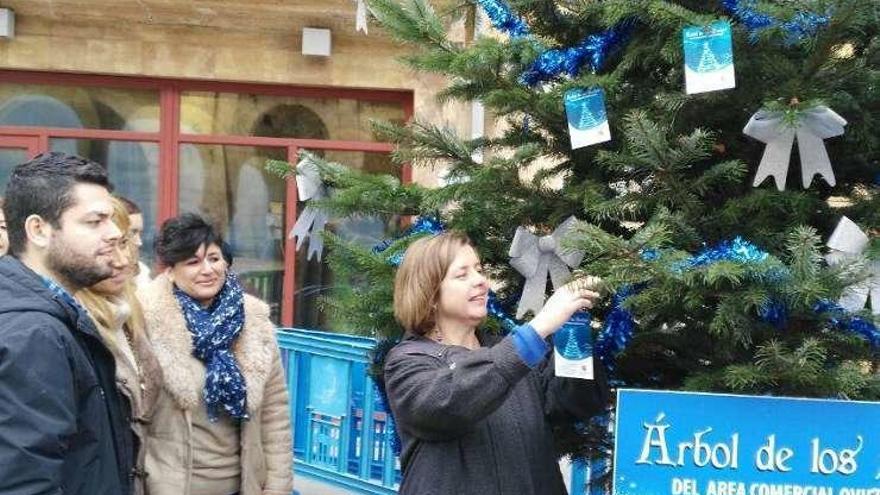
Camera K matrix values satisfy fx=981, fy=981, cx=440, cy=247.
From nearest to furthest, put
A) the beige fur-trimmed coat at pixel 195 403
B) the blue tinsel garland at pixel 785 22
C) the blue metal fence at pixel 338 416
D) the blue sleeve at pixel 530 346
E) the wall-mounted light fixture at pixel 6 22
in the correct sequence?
the blue tinsel garland at pixel 785 22 < the blue sleeve at pixel 530 346 < the beige fur-trimmed coat at pixel 195 403 < the blue metal fence at pixel 338 416 < the wall-mounted light fixture at pixel 6 22

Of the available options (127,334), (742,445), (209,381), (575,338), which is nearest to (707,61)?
(575,338)

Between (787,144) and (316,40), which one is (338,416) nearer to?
(316,40)

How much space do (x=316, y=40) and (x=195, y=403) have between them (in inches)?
192

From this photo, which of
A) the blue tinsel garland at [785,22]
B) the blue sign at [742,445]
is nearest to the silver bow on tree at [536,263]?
the blue sign at [742,445]

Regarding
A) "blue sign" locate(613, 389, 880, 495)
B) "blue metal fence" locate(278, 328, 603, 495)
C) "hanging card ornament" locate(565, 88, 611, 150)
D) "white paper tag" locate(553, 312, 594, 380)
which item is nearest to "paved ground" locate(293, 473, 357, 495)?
"blue metal fence" locate(278, 328, 603, 495)

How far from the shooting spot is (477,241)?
8.87ft

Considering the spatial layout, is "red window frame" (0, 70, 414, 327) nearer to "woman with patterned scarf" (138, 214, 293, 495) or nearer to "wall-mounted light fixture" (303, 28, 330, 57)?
"wall-mounted light fixture" (303, 28, 330, 57)

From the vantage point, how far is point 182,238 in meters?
3.40

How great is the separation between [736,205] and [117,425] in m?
1.56

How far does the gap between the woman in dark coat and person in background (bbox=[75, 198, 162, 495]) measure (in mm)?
705

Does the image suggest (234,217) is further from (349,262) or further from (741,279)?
(741,279)

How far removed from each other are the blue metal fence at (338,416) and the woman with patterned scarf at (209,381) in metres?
1.49

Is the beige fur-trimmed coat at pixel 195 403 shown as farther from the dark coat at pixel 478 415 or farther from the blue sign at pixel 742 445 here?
the blue sign at pixel 742 445

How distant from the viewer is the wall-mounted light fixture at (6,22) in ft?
24.2
